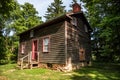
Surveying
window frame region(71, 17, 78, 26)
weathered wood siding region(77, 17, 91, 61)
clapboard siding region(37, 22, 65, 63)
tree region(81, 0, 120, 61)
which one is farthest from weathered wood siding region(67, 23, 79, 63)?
tree region(81, 0, 120, 61)

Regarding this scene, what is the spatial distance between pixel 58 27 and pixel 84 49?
542cm

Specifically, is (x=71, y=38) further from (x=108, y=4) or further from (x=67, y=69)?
(x=108, y=4)

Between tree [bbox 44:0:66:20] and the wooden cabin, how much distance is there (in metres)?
22.6

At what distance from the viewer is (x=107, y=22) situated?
17.0 m

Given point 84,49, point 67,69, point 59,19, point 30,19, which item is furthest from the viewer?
point 30,19

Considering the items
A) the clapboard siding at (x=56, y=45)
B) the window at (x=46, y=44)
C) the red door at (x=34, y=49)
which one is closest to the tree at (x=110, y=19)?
the clapboard siding at (x=56, y=45)

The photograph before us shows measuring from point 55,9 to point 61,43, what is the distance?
2968 cm

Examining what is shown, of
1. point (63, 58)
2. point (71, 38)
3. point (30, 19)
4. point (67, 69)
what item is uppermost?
point (30, 19)

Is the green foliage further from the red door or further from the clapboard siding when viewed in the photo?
the clapboard siding

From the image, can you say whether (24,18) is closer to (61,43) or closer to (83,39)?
(83,39)

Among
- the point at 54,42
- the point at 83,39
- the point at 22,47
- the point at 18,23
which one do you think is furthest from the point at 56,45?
the point at 18,23

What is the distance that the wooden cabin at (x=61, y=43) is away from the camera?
48.8 feet

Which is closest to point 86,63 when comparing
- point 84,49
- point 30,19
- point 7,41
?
point 84,49

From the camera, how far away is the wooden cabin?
14883 mm
